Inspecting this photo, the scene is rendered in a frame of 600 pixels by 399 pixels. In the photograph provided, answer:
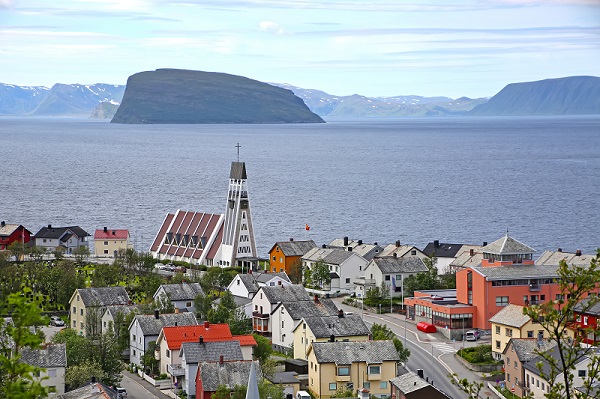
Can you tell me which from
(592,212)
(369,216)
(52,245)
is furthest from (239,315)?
(592,212)

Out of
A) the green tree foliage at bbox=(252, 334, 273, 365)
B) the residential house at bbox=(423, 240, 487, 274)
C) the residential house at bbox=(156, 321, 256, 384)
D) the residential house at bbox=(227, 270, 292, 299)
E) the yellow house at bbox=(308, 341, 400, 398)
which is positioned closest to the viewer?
the yellow house at bbox=(308, 341, 400, 398)

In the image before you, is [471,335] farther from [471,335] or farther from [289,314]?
[289,314]

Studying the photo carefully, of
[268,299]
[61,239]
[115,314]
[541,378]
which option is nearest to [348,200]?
[61,239]

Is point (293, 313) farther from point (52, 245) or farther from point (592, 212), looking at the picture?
point (592, 212)

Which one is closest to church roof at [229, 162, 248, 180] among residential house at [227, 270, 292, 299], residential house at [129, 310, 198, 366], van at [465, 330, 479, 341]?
residential house at [227, 270, 292, 299]

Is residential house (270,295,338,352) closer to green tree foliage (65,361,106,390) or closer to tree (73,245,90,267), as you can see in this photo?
green tree foliage (65,361,106,390)

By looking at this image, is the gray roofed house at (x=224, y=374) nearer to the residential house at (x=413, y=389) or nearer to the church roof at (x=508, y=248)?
the residential house at (x=413, y=389)

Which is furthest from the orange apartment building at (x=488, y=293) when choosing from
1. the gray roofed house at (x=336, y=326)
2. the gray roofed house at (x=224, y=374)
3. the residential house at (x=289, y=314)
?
the gray roofed house at (x=224, y=374)
